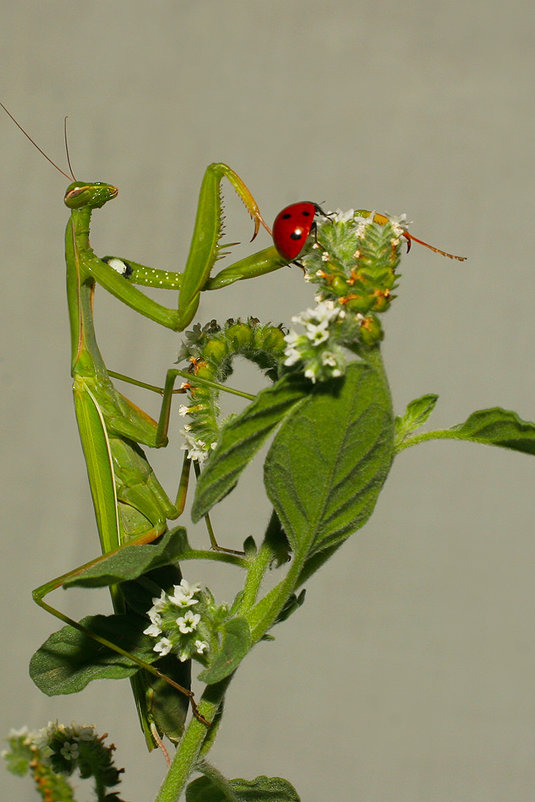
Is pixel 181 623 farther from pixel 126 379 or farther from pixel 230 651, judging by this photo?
pixel 126 379

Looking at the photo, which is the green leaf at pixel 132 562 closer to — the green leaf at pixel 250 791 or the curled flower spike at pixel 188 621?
the curled flower spike at pixel 188 621

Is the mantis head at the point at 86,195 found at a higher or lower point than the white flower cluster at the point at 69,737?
higher

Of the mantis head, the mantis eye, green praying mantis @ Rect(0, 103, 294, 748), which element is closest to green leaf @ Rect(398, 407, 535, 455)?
green praying mantis @ Rect(0, 103, 294, 748)

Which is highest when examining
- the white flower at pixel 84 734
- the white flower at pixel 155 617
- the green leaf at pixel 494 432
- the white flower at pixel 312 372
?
the green leaf at pixel 494 432

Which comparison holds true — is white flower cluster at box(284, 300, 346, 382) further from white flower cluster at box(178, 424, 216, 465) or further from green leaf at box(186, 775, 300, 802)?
green leaf at box(186, 775, 300, 802)

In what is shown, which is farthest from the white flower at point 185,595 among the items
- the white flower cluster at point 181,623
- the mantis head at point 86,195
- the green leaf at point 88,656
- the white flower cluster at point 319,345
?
the mantis head at point 86,195

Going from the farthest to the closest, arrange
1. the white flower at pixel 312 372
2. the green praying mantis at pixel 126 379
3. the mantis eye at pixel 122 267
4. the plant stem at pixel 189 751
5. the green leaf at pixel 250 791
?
the mantis eye at pixel 122 267
the green praying mantis at pixel 126 379
the green leaf at pixel 250 791
the plant stem at pixel 189 751
the white flower at pixel 312 372

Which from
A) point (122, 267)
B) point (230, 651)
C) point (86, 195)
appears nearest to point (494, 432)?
point (230, 651)
